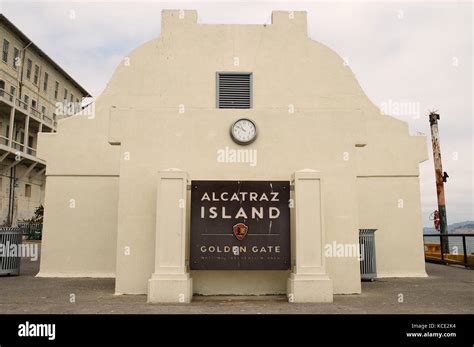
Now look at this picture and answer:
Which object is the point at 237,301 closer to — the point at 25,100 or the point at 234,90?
the point at 234,90

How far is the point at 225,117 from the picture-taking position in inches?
380

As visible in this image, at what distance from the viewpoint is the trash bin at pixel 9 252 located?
12680mm

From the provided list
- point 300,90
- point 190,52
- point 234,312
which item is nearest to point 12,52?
point 190,52

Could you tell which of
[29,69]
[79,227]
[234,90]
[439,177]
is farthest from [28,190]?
[439,177]

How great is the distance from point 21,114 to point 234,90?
28.5 m

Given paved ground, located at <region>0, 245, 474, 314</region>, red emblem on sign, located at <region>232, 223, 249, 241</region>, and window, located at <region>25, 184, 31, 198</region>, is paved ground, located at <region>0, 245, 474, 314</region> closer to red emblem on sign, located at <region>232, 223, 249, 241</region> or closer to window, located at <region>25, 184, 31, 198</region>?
red emblem on sign, located at <region>232, 223, 249, 241</region>

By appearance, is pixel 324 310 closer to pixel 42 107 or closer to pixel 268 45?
pixel 268 45

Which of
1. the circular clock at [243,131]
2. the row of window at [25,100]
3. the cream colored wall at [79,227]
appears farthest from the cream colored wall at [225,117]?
the row of window at [25,100]

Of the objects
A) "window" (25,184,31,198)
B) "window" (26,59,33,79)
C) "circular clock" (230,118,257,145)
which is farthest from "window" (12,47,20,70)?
"circular clock" (230,118,257,145)

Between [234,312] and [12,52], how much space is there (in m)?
36.6
